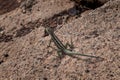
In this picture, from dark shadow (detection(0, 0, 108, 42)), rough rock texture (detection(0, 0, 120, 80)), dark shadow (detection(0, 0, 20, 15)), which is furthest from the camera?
dark shadow (detection(0, 0, 20, 15))

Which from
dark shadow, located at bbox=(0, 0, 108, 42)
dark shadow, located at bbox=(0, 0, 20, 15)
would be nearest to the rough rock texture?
dark shadow, located at bbox=(0, 0, 108, 42)

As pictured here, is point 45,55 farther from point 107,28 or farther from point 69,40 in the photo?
point 107,28

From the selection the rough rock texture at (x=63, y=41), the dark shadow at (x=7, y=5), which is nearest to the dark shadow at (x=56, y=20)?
the rough rock texture at (x=63, y=41)

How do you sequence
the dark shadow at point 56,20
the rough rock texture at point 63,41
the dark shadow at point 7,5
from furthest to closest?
1. the dark shadow at point 7,5
2. the dark shadow at point 56,20
3. the rough rock texture at point 63,41

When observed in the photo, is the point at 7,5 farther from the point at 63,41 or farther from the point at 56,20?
the point at 63,41

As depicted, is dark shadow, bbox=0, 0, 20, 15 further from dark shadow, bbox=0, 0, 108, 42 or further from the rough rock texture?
dark shadow, bbox=0, 0, 108, 42

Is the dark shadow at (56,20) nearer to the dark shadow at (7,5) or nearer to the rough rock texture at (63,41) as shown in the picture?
the rough rock texture at (63,41)

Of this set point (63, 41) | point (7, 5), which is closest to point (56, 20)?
point (63, 41)
